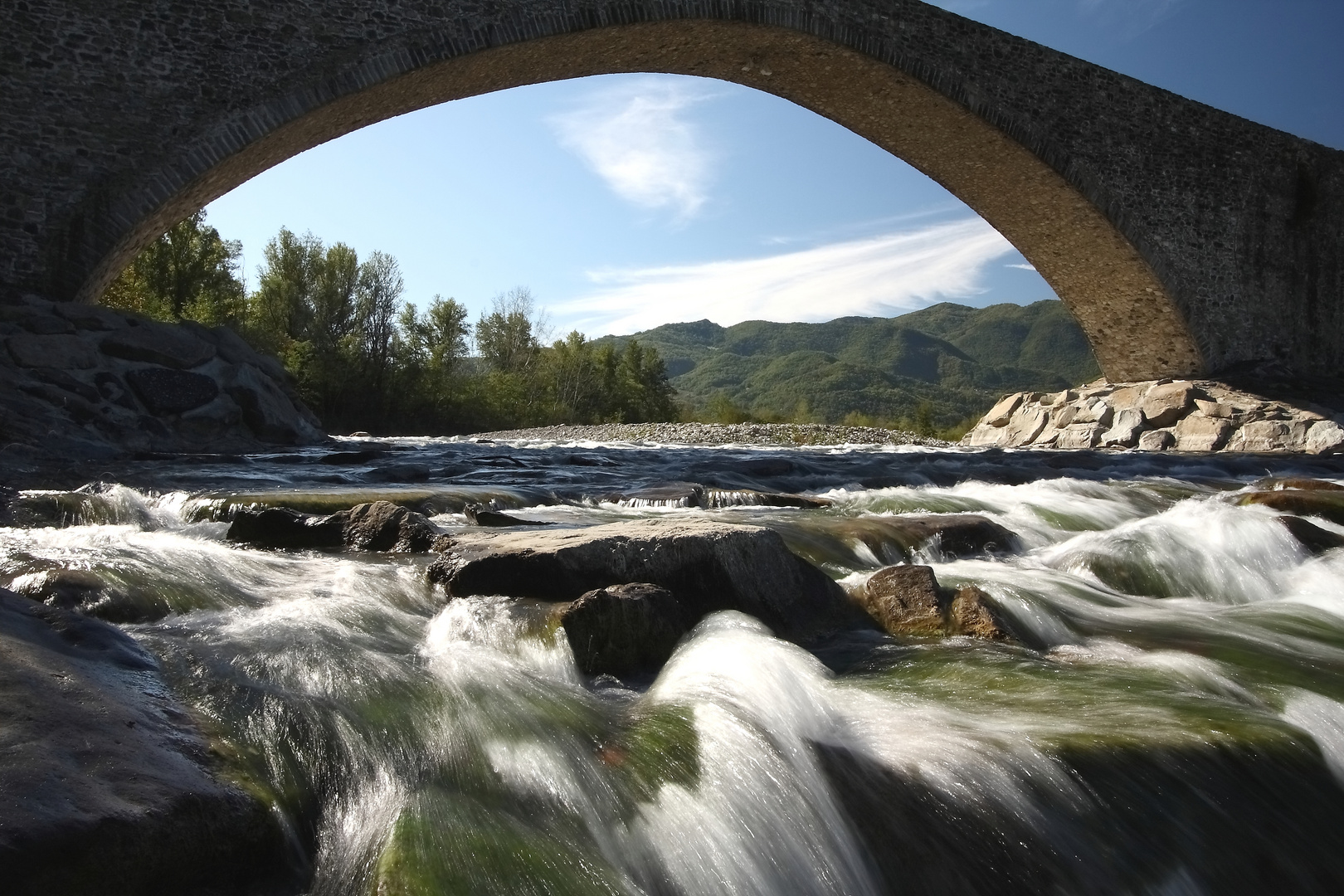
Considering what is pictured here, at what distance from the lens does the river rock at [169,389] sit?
9.29m

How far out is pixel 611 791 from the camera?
211 centimetres

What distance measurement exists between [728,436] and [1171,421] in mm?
7735

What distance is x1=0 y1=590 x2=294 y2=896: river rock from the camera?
1454mm

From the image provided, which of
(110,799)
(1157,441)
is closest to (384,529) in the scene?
(110,799)

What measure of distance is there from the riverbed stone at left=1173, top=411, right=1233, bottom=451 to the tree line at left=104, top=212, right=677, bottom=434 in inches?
849

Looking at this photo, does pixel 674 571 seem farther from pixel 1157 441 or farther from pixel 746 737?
pixel 1157 441

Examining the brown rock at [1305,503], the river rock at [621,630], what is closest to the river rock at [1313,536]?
the brown rock at [1305,503]

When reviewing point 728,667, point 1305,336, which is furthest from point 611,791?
point 1305,336

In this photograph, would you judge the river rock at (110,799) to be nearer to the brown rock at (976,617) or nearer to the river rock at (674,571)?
the river rock at (674,571)

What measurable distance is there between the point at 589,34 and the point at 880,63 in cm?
461

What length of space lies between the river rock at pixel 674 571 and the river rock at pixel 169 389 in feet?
23.2

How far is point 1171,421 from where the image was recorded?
15.8m

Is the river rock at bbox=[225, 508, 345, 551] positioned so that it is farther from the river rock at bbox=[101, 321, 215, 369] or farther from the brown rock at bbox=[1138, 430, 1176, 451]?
the brown rock at bbox=[1138, 430, 1176, 451]

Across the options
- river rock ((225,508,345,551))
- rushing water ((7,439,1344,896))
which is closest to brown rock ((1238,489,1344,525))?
rushing water ((7,439,1344,896))
